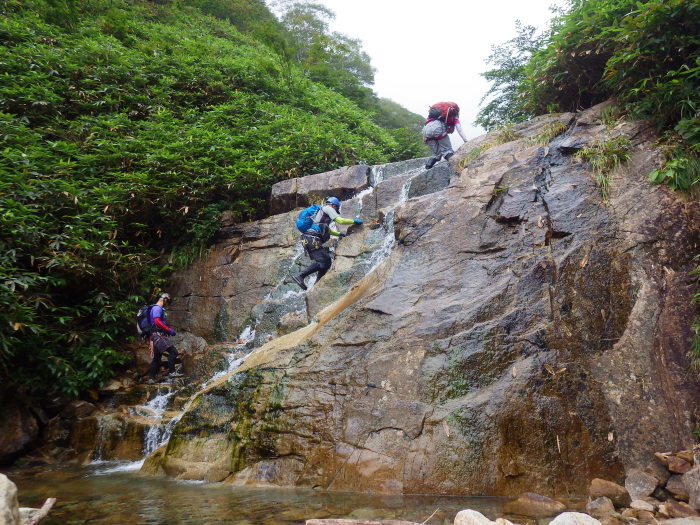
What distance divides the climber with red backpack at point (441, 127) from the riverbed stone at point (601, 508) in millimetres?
8397

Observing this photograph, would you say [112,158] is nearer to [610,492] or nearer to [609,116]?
[609,116]

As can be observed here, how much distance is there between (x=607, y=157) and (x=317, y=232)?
5.91m

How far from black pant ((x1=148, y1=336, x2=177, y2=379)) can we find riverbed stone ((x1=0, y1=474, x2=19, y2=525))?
612 cm

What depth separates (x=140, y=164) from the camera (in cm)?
1092

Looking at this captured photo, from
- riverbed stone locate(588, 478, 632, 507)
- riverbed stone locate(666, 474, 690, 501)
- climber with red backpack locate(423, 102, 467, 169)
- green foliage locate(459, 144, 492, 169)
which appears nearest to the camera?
riverbed stone locate(666, 474, 690, 501)

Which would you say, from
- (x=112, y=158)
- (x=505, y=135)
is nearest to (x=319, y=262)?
(x=505, y=135)

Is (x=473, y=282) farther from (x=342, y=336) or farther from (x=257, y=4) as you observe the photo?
(x=257, y=4)

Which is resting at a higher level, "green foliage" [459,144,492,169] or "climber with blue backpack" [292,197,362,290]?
"green foliage" [459,144,492,169]

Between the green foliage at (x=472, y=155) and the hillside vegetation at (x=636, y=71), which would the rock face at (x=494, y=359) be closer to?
the hillside vegetation at (x=636, y=71)

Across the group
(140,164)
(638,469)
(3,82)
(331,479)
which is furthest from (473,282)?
(3,82)

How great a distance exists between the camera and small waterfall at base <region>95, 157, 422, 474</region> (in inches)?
287

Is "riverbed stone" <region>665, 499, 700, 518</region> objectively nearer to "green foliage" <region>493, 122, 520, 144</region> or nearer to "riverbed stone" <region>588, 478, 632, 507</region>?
"riverbed stone" <region>588, 478, 632, 507</region>

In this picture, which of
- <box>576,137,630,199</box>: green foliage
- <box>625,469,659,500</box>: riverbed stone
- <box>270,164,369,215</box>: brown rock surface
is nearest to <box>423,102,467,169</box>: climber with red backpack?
<box>270,164,369,215</box>: brown rock surface


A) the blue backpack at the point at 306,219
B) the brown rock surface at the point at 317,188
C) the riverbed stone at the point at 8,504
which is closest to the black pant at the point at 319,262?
the blue backpack at the point at 306,219
